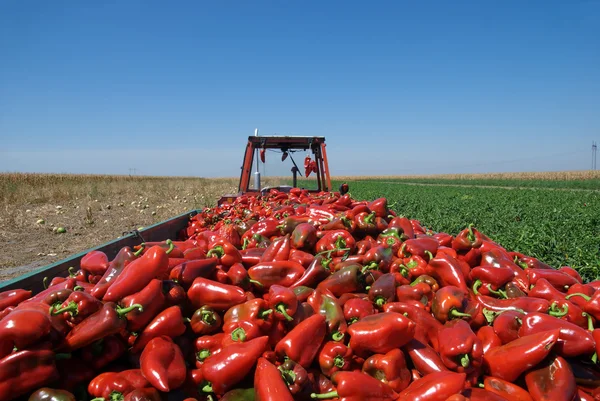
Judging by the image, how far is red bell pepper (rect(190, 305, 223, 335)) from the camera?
2.87 m

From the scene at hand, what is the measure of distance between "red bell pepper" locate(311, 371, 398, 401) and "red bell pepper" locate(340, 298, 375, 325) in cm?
53

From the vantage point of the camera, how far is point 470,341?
8.24 feet

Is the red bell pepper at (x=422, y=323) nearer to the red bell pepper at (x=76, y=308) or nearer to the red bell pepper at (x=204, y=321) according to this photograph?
the red bell pepper at (x=204, y=321)

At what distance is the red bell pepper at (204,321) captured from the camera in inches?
113

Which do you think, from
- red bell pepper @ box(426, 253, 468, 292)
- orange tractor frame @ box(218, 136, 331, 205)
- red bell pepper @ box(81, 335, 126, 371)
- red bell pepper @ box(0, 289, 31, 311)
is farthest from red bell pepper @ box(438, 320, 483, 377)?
orange tractor frame @ box(218, 136, 331, 205)

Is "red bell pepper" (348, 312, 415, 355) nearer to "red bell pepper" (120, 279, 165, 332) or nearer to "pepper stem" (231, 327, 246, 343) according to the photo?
"pepper stem" (231, 327, 246, 343)

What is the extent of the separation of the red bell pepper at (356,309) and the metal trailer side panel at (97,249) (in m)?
2.75

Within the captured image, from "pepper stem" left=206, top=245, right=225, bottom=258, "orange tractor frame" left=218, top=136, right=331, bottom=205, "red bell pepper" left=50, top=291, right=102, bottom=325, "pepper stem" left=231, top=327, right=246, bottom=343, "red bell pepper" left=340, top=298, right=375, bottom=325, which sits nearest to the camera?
"red bell pepper" left=50, top=291, right=102, bottom=325

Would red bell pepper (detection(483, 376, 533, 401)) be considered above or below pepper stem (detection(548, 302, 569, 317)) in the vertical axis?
below

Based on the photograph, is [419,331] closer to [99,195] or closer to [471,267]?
[471,267]

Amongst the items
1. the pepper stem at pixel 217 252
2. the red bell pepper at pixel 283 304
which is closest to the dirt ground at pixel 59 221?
the pepper stem at pixel 217 252

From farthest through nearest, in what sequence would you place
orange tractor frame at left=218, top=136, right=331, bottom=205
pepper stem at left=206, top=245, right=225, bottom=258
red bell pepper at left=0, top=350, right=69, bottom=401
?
orange tractor frame at left=218, top=136, right=331, bottom=205 < pepper stem at left=206, top=245, right=225, bottom=258 < red bell pepper at left=0, top=350, right=69, bottom=401

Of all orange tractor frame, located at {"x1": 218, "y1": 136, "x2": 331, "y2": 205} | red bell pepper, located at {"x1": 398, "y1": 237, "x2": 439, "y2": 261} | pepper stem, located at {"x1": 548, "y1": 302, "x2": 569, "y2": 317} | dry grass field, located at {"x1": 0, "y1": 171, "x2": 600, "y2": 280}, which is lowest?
dry grass field, located at {"x1": 0, "y1": 171, "x2": 600, "y2": 280}

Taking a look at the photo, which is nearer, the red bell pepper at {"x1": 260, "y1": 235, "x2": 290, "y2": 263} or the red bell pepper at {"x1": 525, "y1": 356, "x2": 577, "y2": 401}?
the red bell pepper at {"x1": 525, "y1": 356, "x2": 577, "y2": 401}
